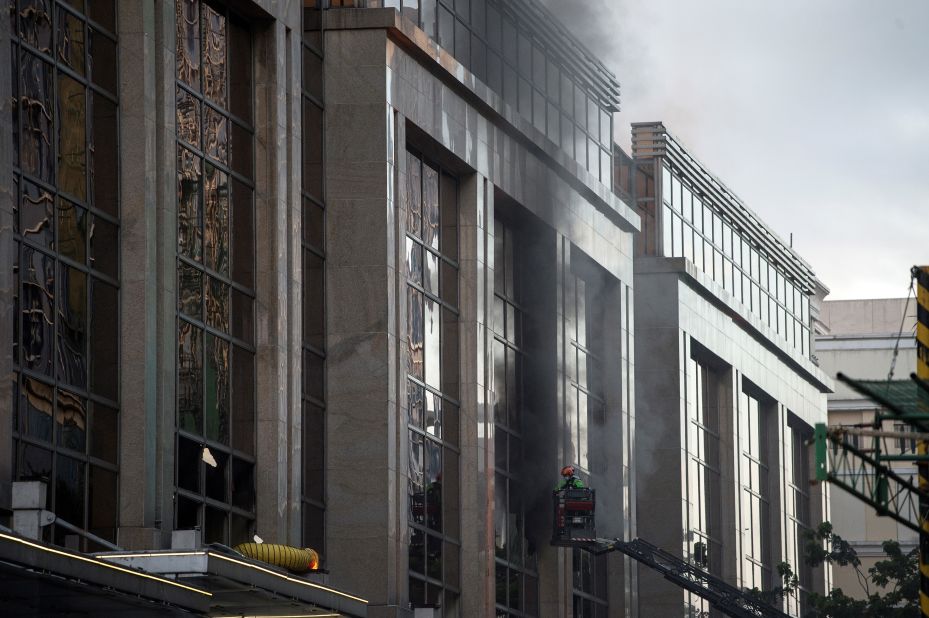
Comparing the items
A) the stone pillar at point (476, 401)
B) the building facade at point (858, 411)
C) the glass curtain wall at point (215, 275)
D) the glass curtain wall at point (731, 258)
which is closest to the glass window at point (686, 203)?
the glass curtain wall at point (731, 258)

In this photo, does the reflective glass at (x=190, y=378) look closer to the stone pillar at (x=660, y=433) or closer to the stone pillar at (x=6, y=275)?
the stone pillar at (x=6, y=275)

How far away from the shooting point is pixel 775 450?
89062mm

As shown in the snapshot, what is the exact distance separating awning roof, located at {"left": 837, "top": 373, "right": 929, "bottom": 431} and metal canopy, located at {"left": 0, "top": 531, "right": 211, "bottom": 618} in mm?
12711

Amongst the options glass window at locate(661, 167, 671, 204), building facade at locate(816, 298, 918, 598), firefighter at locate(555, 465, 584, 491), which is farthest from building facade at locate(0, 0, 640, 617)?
building facade at locate(816, 298, 918, 598)

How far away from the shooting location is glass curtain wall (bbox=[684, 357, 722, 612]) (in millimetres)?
76625

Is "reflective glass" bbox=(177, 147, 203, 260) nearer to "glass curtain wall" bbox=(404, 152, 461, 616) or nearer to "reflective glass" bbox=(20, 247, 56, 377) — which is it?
"reflective glass" bbox=(20, 247, 56, 377)

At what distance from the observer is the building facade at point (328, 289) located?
38156 millimetres

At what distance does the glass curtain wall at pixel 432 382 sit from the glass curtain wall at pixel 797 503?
36.7m

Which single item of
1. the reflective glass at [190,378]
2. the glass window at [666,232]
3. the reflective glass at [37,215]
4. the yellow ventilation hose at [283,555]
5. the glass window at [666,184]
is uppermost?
the glass window at [666,184]

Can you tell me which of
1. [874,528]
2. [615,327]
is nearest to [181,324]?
[615,327]

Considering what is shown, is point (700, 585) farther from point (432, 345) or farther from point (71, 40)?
point (71, 40)

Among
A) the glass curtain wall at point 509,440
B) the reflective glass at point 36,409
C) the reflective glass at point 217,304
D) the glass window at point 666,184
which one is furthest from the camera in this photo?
the glass window at point 666,184

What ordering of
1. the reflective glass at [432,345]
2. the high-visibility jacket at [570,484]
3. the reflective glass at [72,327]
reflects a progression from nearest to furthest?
the reflective glass at [72,327]
the reflective glass at [432,345]
the high-visibility jacket at [570,484]

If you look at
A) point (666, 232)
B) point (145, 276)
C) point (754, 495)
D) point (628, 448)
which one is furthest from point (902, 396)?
point (754, 495)
